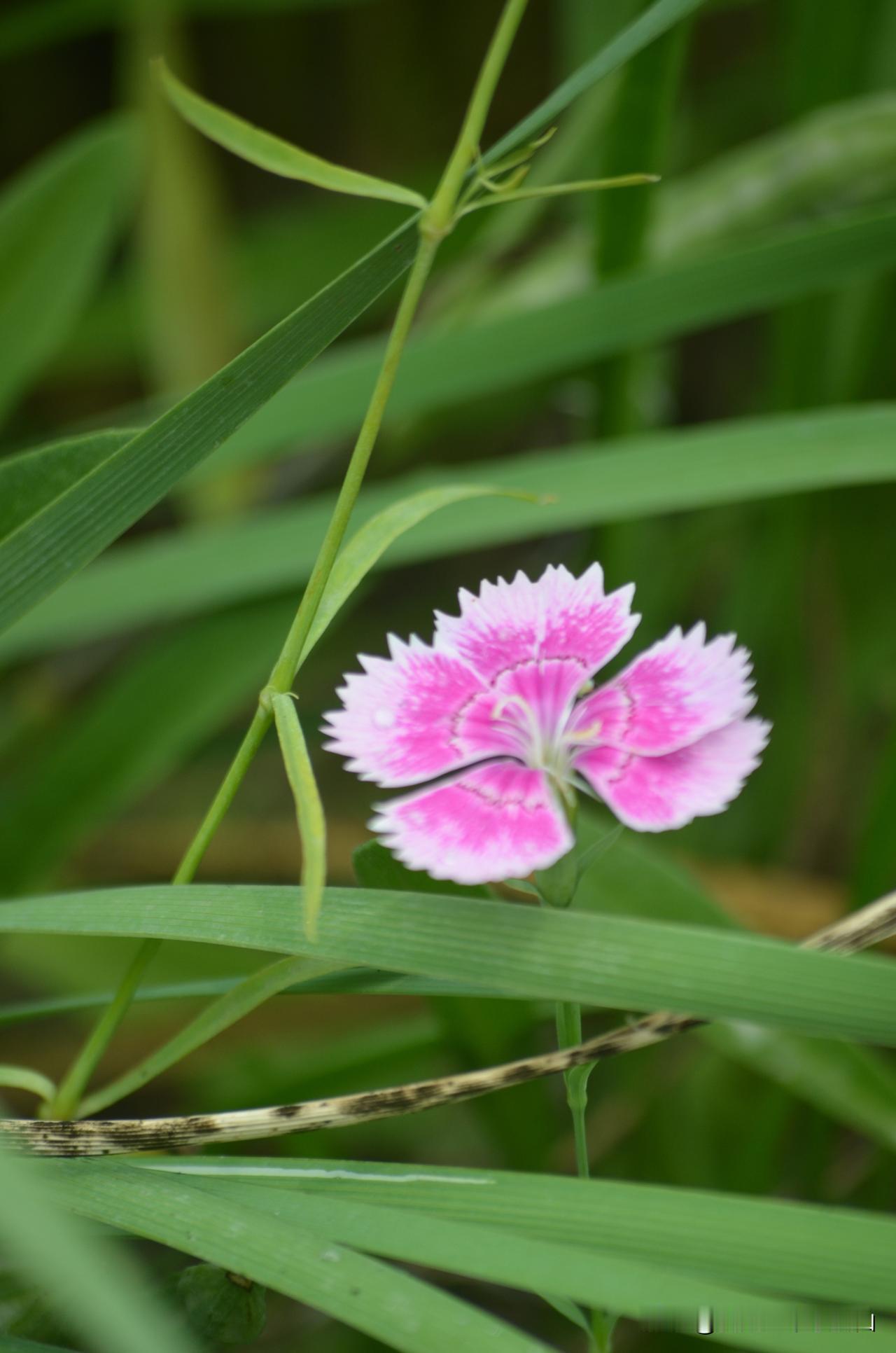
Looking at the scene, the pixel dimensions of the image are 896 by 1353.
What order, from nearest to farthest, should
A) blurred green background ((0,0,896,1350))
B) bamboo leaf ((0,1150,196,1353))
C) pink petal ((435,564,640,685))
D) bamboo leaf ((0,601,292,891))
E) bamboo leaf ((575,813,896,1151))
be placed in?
→ bamboo leaf ((0,1150,196,1353))
pink petal ((435,564,640,685))
bamboo leaf ((575,813,896,1151))
blurred green background ((0,0,896,1350))
bamboo leaf ((0,601,292,891))

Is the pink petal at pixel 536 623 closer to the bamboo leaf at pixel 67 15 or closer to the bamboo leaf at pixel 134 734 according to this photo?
the bamboo leaf at pixel 134 734

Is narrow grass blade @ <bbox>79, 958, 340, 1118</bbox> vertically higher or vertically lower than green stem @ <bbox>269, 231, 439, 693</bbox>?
lower

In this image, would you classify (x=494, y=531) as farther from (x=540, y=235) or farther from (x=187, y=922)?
(x=540, y=235)

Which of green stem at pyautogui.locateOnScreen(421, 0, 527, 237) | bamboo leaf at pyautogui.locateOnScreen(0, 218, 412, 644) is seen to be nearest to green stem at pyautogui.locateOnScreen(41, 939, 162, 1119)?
bamboo leaf at pyautogui.locateOnScreen(0, 218, 412, 644)

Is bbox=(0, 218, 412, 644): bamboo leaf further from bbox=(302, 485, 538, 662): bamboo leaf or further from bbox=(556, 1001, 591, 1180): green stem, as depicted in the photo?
bbox=(556, 1001, 591, 1180): green stem

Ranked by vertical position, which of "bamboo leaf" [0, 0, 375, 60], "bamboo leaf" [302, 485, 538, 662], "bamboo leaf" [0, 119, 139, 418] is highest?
"bamboo leaf" [0, 0, 375, 60]

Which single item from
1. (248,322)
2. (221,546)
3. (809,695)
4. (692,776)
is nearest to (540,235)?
(248,322)

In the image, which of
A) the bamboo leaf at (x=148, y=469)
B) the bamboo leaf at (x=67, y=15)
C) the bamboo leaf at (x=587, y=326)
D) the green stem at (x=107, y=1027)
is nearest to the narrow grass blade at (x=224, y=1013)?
the green stem at (x=107, y=1027)

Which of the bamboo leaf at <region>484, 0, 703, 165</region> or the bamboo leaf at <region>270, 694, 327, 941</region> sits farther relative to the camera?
the bamboo leaf at <region>484, 0, 703, 165</region>

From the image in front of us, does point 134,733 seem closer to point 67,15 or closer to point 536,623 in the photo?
point 536,623
